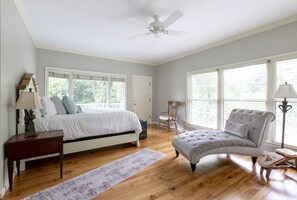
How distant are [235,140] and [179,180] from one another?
3.79 ft

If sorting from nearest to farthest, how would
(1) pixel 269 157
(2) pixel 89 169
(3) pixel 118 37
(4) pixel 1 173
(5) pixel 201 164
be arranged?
(4) pixel 1 173, (1) pixel 269 157, (2) pixel 89 169, (5) pixel 201 164, (3) pixel 118 37

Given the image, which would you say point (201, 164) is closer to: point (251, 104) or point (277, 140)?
point (277, 140)

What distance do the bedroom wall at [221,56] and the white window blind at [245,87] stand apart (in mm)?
257

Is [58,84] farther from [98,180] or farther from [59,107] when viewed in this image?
[98,180]

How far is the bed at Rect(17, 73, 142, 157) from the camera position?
99.7 inches

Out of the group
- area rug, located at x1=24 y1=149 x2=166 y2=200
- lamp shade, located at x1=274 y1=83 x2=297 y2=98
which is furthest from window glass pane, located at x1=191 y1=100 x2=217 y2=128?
area rug, located at x1=24 y1=149 x2=166 y2=200

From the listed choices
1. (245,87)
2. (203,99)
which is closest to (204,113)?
(203,99)

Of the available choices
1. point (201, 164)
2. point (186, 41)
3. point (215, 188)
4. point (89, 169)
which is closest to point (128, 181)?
point (89, 169)

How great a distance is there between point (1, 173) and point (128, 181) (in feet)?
4.71

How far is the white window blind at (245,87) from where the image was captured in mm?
3137

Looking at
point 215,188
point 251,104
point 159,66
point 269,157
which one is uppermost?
point 159,66

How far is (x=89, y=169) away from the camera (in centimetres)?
239

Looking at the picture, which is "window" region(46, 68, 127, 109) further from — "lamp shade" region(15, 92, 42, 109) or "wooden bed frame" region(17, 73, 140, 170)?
"lamp shade" region(15, 92, 42, 109)

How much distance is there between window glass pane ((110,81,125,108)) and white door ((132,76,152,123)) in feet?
1.43
